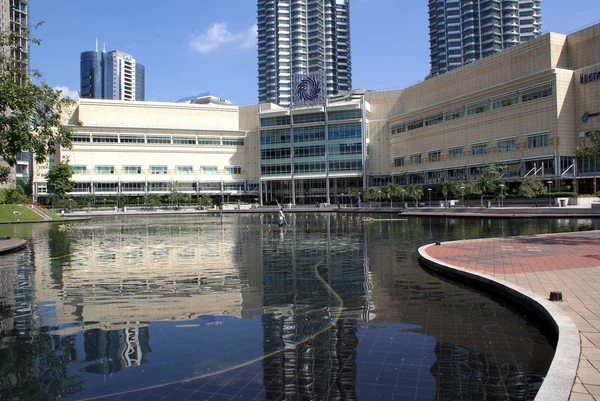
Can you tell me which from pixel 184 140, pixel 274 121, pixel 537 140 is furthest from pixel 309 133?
pixel 537 140

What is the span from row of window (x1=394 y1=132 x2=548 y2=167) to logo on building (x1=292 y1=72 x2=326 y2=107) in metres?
21.2

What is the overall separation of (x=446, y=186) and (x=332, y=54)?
107097 millimetres

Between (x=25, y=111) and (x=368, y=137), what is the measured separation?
272 ft

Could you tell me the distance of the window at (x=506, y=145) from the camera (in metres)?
68.6

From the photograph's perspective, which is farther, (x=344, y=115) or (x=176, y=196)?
(x=344, y=115)

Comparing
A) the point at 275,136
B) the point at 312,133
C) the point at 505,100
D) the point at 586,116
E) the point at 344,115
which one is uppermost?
the point at 344,115

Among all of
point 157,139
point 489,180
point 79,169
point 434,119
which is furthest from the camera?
point 157,139

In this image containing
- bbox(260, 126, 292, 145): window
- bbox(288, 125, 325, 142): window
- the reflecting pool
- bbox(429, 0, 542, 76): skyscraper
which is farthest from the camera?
bbox(429, 0, 542, 76): skyscraper

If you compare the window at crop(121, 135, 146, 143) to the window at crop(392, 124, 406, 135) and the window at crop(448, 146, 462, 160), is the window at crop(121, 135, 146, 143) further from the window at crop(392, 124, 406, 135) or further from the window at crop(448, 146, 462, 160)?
the window at crop(448, 146, 462, 160)

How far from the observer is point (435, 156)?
84000mm

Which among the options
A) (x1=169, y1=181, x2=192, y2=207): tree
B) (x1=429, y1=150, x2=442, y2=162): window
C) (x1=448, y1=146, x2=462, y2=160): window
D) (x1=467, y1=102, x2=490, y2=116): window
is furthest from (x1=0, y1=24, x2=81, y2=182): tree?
(x1=169, y1=181, x2=192, y2=207): tree

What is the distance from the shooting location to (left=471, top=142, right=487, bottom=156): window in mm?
73500

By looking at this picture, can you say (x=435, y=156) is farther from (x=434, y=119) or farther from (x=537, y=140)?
(x=537, y=140)

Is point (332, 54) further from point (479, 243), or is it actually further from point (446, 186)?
point (479, 243)
